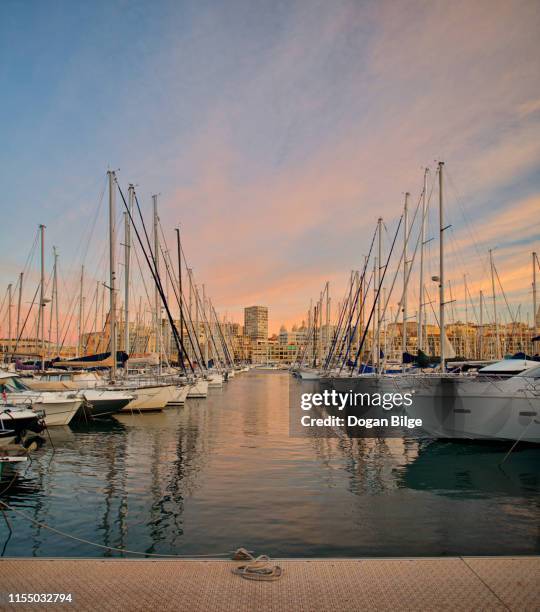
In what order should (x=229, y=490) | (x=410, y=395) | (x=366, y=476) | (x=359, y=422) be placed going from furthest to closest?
(x=359, y=422), (x=410, y=395), (x=366, y=476), (x=229, y=490)

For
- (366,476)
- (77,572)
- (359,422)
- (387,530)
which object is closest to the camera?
(77,572)

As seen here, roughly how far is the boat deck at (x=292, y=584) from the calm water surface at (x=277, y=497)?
3971 millimetres

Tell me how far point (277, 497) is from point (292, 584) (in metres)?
8.54

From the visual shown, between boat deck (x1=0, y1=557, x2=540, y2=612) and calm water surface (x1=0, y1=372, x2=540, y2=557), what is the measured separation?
3.97m

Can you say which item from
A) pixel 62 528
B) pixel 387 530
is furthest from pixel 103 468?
pixel 387 530

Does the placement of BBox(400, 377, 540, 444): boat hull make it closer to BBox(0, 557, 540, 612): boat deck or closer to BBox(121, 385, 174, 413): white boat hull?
BBox(0, 557, 540, 612): boat deck

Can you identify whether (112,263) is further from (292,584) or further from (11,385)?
(292,584)

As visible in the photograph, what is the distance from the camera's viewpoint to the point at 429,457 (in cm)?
1986

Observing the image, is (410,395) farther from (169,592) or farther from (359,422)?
(169,592)

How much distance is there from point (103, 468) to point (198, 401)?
26843 mm

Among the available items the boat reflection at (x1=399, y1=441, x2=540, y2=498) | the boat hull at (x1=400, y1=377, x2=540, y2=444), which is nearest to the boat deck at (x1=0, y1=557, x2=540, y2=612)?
the boat reflection at (x1=399, y1=441, x2=540, y2=498)

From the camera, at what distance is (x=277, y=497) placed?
44.4ft

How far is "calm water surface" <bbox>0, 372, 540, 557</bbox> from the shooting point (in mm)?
10000

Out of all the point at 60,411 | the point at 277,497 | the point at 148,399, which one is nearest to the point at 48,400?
the point at 60,411
